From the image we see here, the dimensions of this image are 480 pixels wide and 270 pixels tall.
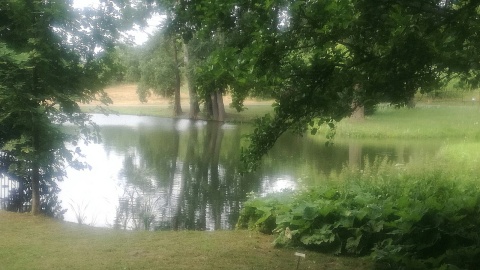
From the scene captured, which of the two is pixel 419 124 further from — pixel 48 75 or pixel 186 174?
pixel 48 75

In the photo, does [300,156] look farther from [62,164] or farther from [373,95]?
[373,95]

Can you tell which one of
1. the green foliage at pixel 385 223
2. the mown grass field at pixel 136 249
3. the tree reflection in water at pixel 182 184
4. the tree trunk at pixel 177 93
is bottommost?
the tree reflection in water at pixel 182 184

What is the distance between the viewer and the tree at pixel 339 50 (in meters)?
4.99

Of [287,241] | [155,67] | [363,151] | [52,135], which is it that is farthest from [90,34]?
[155,67]

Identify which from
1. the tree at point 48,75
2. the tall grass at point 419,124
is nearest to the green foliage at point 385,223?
the tree at point 48,75

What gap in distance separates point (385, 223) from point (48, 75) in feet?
19.9

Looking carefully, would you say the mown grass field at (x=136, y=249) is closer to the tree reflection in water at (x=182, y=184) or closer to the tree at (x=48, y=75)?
the tree at (x=48, y=75)

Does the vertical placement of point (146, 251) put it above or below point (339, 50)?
below

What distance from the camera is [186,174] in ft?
50.1

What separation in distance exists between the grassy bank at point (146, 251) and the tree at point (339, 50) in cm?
153

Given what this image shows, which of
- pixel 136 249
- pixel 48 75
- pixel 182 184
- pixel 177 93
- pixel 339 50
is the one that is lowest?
pixel 182 184

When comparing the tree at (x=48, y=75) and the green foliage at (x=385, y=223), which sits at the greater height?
the tree at (x=48, y=75)

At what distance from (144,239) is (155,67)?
18611 mm

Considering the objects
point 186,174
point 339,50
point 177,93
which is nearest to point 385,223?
point 339,50
